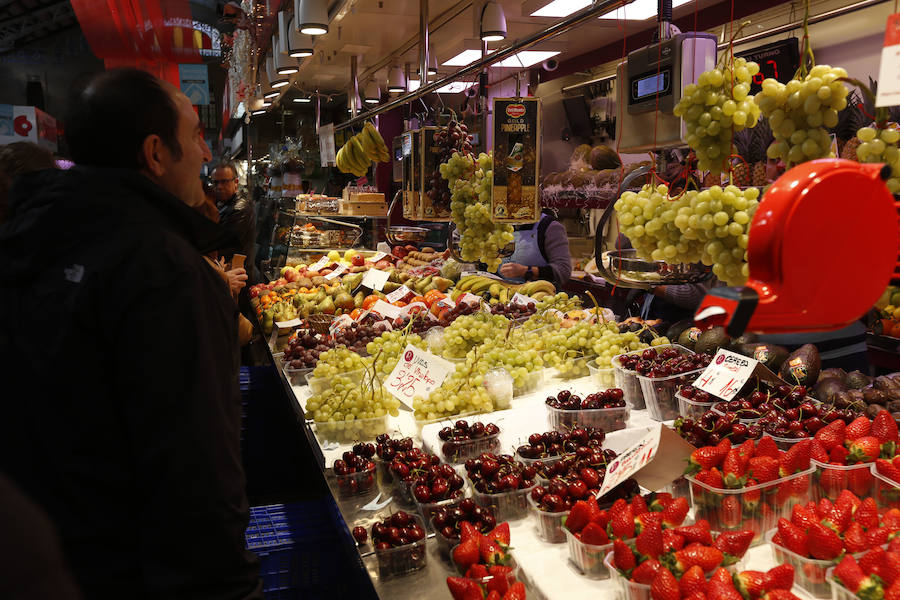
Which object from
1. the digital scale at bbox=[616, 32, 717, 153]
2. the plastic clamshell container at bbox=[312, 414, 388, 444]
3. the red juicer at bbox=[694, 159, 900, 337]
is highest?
the digital scale at bbox=[616, 32, 717, 153]

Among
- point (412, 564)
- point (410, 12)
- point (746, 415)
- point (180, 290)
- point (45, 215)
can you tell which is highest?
point (410, 12)

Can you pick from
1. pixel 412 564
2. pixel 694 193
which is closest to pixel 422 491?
pixel 412 564

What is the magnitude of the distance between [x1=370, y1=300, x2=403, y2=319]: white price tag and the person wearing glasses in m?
1.99

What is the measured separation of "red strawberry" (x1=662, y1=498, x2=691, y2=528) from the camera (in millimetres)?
1630

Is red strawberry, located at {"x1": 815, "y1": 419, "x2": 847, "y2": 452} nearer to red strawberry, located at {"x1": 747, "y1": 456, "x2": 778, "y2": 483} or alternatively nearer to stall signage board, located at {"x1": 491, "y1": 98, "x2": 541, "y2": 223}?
red strawberry, located at {"x1": 747, "y1": 456, "x2": 778, "y2": 483}

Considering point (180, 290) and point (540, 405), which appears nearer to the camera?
point (180, 290)

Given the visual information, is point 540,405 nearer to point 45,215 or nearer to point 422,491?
point 422,491

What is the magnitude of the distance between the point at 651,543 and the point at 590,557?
0.22 m

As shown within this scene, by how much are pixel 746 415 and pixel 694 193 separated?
887 millimetres

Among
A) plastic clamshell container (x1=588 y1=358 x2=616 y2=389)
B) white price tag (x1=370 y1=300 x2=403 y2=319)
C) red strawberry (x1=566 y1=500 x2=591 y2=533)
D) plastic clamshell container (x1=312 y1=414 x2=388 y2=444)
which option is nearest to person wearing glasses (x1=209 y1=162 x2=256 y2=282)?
white price tag (x1=370 y1=300 x2=403 y2=319)

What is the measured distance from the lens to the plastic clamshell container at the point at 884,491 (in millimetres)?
1639

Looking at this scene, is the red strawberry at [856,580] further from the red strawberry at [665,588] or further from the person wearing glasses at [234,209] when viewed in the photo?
the person wearing glasses at [234,209]

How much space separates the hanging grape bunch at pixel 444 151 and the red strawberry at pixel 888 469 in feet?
8.90

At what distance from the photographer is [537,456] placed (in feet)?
6.73
